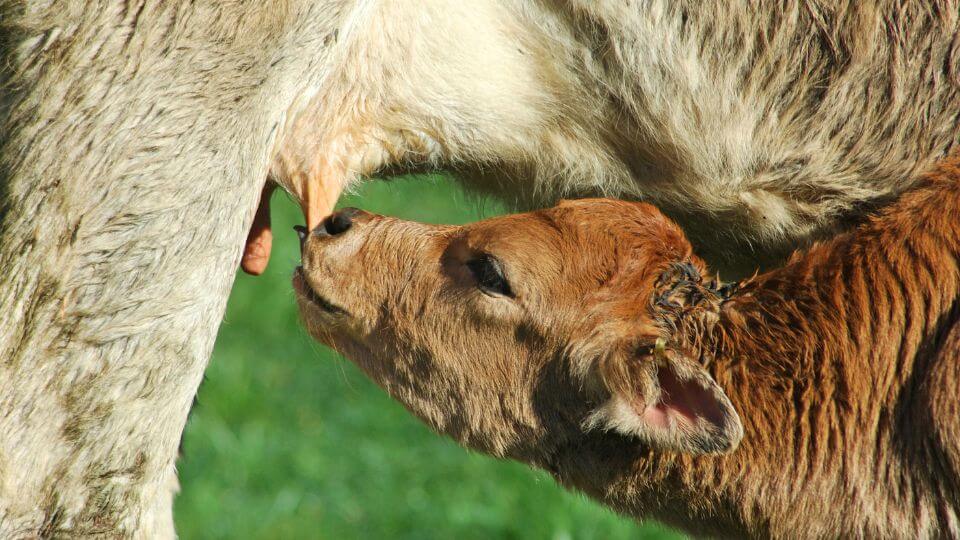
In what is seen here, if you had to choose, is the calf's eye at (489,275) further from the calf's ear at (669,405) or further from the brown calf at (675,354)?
the calf's ear at (669,405)

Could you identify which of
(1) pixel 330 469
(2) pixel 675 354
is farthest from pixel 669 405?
(1) pixel 330 469

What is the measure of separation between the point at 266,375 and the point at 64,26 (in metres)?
6.57

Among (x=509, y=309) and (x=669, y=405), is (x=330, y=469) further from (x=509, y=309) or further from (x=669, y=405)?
(x=669, y=405)

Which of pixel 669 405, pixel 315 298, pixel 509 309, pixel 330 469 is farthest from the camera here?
pixel 330 469

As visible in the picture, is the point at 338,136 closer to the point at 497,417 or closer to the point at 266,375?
the point at 497,417

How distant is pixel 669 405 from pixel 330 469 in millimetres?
4630

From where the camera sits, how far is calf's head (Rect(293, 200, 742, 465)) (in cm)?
387

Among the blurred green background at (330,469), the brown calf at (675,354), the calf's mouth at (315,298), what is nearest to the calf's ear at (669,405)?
the brown calf at (675,354)

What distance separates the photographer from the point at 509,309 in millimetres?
4004

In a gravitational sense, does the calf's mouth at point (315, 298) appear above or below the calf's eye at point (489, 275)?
below

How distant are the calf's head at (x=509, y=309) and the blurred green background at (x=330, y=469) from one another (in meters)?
0.39

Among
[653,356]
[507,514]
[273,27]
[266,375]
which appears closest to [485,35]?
[273,27]

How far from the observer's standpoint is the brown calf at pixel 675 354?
356cm

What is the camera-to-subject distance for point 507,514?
22.2 feet
